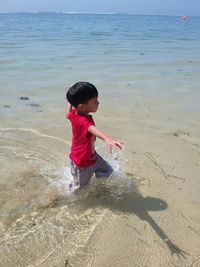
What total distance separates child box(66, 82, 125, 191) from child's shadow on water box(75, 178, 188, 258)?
0.64 ft

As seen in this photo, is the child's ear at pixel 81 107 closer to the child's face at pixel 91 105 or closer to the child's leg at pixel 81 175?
the child's face at pixel 91 105

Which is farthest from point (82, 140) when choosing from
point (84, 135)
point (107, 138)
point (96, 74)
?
point (96, 74)

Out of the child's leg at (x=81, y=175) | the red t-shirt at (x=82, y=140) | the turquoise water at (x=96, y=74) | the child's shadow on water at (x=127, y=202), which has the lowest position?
the turquoise water at (x=96, y=74)

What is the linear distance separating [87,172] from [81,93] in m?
0.82

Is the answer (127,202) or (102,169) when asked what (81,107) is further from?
(127,202)

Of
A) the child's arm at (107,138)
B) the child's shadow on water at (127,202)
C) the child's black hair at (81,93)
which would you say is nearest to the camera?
the child's arm at (107,138)

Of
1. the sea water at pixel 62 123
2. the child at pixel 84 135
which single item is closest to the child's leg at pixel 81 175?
the child at pixel 84 135

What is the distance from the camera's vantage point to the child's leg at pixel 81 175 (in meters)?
3.49

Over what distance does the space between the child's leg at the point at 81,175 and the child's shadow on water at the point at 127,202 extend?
0.16 metres

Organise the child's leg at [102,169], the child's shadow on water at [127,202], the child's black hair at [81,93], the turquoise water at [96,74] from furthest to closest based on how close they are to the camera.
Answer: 1. the turquoise water at [96,74]
2. the child's leg at [102,169]
3. the child's shadow on water at [127,202]
4. the child's black hair at [81,93]

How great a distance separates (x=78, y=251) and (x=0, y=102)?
439 cm

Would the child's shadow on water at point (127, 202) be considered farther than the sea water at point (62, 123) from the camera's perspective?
Yes

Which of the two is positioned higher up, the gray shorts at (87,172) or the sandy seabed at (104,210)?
the gray shorts at (87,172)

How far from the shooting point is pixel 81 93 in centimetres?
309
